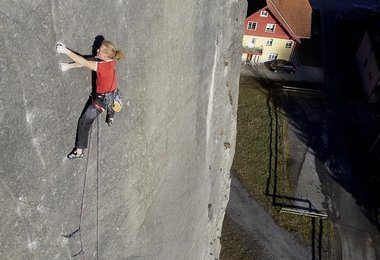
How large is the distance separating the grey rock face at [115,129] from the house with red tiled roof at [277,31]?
26.4 m

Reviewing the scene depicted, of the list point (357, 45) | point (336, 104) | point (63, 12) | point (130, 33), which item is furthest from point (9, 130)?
point (357, 45)

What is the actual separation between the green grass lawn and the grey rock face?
12152mm

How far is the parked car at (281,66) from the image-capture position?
43237mm

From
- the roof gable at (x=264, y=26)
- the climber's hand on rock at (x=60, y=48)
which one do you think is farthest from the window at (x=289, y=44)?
the climber's hand on rock at (x=60, y=48)

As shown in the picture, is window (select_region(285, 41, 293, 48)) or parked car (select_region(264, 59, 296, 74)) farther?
window (select_region(285, 41, 293, 48))

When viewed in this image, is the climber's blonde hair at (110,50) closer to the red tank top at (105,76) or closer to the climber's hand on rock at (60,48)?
the red tank top at (105,76)

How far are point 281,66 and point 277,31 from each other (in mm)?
3404

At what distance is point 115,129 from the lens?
9758mm

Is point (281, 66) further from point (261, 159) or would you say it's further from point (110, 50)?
point (110, 50)

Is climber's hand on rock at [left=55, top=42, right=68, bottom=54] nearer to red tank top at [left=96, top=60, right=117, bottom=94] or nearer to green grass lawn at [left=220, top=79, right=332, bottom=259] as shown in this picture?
red tank top at [left=96, top=60, right=117, bottom=94]

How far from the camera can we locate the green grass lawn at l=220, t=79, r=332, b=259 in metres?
29.3

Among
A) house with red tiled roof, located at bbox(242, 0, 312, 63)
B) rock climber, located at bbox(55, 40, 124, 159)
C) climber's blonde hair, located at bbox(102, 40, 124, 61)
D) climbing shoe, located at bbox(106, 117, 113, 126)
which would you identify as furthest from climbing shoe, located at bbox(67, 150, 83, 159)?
house with red tiled roof, located at bbox(242, 0, 312, 63)

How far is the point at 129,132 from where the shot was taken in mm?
10383

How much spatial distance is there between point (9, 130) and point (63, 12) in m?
2.14
